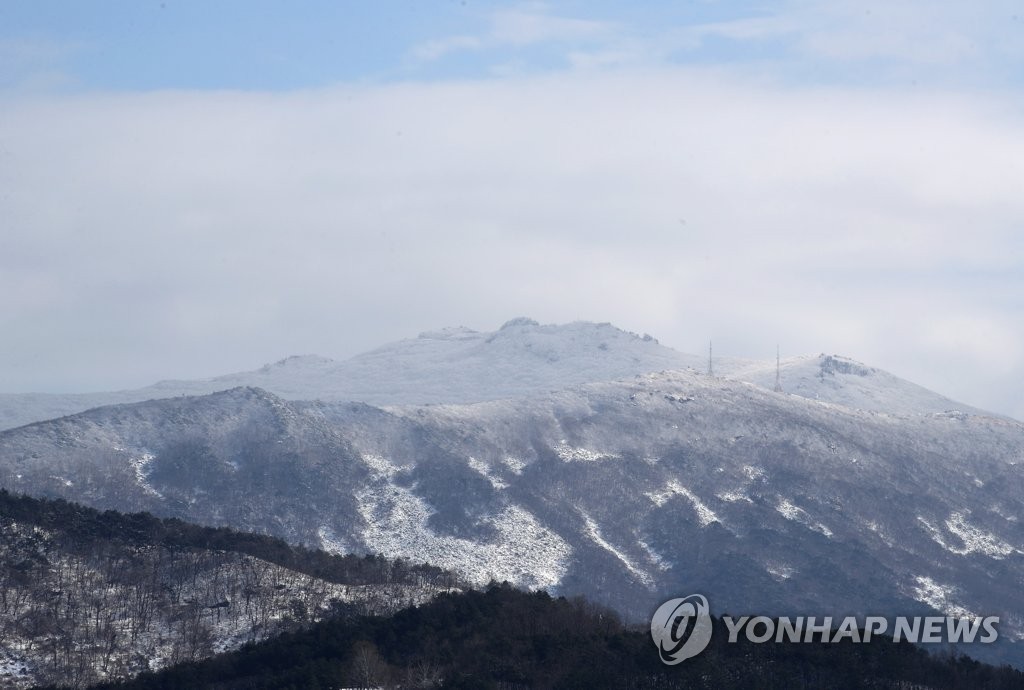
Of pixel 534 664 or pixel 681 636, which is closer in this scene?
pixel 534 664

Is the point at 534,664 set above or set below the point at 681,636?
below

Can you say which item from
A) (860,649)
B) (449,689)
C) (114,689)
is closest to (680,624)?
(860,649)

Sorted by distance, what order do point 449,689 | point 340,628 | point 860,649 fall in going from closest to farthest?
point 449,689, point 860,649, point 340,628

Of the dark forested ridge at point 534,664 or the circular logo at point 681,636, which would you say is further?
the circular logo at point 681,636

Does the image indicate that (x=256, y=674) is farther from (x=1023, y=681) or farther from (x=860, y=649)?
(x=1023, y=681)

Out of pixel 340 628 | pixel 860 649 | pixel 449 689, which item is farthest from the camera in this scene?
pixel 340 628

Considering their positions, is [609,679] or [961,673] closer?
[609,679]

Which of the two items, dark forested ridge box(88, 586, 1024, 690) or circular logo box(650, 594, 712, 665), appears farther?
circular logo box(650, 594, 712, 665)
